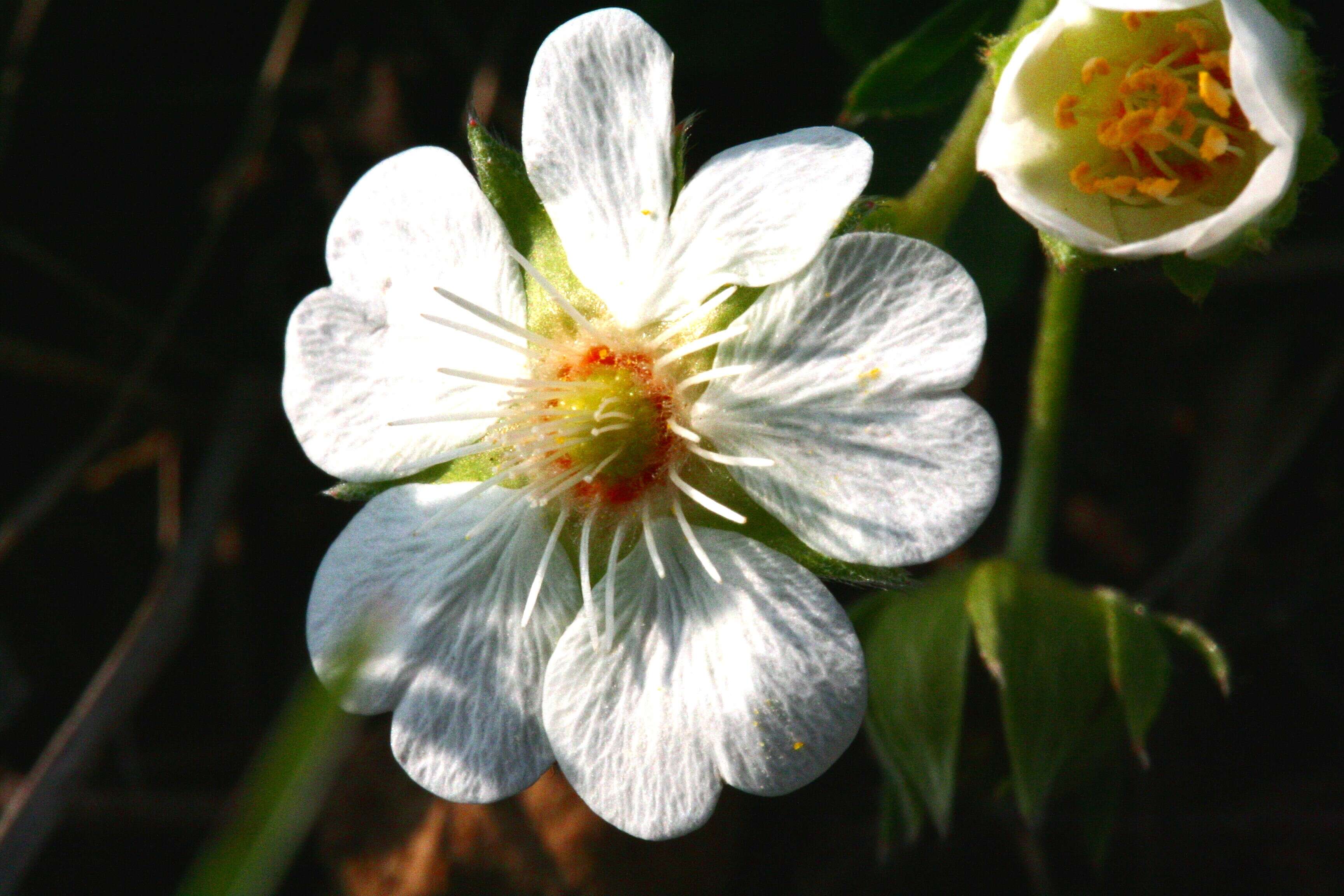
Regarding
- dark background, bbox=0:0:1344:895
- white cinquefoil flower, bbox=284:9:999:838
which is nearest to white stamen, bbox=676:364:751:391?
white cinquefoil flower, bbox=284:9:999:838

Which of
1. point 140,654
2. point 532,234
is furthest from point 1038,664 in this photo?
point 140,654

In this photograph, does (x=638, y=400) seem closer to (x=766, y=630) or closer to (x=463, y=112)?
(x=766, y=630)

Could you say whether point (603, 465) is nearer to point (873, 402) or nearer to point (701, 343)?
point (701, 343)

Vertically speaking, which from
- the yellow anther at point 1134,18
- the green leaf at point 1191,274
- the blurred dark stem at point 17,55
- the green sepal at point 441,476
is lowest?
the green sepal at point 441,476

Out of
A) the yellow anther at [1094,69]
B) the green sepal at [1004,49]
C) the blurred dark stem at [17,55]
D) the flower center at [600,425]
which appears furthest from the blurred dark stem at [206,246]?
the yellow anther at [1094,69]

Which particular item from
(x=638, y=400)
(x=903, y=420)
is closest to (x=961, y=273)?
(x=903, y=420)

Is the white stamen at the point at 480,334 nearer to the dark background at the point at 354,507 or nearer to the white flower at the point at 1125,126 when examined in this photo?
the white flower at the point at 1125,126

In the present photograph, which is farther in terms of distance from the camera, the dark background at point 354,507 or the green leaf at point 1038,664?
the dark background at point 354,507
